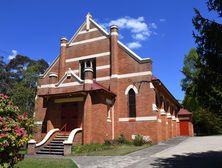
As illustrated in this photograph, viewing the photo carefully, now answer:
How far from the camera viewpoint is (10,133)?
813 cm

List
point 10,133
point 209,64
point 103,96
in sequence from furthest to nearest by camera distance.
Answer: point 103,96 < point 209,64 < point 10,133

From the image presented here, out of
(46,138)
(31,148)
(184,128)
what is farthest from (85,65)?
(184,128)

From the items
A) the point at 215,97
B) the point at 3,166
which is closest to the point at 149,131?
the point at 215,97

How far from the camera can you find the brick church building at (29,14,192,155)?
21.8 m

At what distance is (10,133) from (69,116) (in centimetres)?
1590

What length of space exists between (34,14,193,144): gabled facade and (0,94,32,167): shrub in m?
12.2

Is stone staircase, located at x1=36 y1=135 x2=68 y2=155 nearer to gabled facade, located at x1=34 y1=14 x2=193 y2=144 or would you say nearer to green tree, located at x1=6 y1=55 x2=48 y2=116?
gabled facade, located at x1=34 y1=14 x2=193 y2=144

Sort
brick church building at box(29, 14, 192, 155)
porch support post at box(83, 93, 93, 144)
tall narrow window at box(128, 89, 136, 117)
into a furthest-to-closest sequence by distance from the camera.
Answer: tall narrow window at box(128, 89, 136, 117) < brick church building at box(29, 14, 192, 155) < porch support post at box(83, 93, 93, 144)

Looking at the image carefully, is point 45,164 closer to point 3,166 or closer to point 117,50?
point 3,166

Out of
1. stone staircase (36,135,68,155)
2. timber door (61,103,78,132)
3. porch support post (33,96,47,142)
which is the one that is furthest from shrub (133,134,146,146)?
porch support post (33,96,47,142)

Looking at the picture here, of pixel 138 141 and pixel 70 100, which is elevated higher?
pixel 70 100

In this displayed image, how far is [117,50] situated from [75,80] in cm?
541

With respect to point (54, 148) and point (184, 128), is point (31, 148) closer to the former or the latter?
point (54, 148)

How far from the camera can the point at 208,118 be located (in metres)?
43.6
